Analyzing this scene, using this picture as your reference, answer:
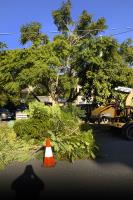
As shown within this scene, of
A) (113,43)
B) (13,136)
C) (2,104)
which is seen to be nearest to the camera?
(13,136)

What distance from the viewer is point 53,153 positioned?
36.4 ft

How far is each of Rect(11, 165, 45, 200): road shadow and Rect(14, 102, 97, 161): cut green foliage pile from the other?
2.06 metres

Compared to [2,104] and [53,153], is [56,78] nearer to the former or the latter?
[53,153]

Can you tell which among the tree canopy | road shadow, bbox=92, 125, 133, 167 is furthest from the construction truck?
the tree canopy

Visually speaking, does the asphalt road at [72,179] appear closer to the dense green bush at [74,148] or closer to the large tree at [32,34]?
the dense green bush at [74,148]

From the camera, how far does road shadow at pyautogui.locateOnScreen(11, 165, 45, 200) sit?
7324 mm

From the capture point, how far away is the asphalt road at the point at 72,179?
740 cm

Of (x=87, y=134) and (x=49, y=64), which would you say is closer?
(x=87, y=134)

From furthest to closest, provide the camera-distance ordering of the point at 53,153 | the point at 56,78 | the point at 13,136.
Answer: the point at 56,78 < the point at 13,136 < the point at 53,153

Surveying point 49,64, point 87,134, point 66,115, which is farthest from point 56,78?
point 87,134

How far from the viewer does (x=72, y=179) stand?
8586mm

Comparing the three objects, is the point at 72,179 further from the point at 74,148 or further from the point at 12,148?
the point at 12,148

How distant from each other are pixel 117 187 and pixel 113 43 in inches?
746

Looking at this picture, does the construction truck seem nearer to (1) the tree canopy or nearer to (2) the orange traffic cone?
(1) the tree canopy
